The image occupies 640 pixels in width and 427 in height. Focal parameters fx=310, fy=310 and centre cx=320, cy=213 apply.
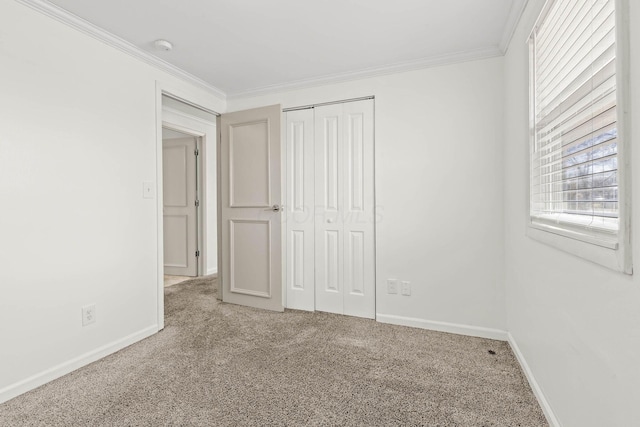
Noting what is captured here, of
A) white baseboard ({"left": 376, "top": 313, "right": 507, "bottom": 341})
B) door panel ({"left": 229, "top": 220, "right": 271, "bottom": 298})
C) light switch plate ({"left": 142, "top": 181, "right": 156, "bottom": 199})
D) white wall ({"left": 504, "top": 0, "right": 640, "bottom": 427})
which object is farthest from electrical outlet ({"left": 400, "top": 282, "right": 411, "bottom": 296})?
light switch plate ({"left": 142, "top": 181, "right": 156, "bottom": 199})

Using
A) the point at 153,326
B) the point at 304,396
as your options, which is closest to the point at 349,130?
the point at 304,396

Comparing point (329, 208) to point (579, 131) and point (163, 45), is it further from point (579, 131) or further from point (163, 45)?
point (579, 131)

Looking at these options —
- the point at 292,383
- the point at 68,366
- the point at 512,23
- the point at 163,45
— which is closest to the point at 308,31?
the point at 163,45

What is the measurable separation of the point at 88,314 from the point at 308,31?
246 centimetres

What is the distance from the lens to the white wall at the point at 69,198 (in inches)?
68.2

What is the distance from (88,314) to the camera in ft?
6.91

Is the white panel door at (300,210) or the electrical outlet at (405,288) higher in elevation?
the white panel door at (300,210)

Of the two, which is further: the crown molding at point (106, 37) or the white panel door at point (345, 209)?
the white panel door at point (345, 209)

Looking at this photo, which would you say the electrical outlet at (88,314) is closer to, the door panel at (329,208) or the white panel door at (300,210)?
the white panel door at (300,210)

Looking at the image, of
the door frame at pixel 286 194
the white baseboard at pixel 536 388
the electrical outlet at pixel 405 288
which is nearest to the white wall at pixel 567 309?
the white baseboard at pixel 536 388

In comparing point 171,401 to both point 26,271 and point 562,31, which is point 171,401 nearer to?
point 26,271

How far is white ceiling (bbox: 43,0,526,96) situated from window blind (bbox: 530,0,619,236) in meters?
0.60

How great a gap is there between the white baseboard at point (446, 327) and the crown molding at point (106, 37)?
2.81 m

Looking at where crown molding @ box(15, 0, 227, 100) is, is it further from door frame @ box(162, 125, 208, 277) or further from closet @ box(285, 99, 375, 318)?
door frame @ box(162, 125, 208, 277)
